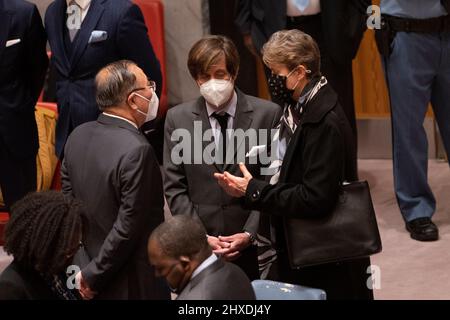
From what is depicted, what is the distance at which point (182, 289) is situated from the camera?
11.0ft

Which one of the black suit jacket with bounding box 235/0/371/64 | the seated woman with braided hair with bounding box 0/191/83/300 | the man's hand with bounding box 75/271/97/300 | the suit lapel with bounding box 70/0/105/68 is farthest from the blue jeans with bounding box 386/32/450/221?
the seated woman with braided hair with bounding box 0/191/83/300

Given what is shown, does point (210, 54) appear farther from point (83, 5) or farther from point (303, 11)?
point (303, 11)

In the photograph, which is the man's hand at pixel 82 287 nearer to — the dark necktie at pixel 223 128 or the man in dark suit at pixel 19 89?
the dark necktie at pixel 223 128

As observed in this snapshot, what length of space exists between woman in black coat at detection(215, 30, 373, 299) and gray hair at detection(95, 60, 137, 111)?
1.57 ft

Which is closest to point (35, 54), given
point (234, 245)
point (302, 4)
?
point (302, 4)

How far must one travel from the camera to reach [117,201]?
3902 millimetres

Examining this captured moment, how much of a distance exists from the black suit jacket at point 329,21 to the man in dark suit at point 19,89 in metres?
1.39

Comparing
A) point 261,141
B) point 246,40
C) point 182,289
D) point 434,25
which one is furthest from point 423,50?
point 182,289

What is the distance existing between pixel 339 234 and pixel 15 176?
2728 mm

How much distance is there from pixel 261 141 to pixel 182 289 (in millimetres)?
1163

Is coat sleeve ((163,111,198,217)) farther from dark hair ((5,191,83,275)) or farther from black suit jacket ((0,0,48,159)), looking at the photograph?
black suit jacket ((0,0,48,159))

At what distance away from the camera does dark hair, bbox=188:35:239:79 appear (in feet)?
14.0

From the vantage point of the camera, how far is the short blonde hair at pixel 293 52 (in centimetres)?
390
